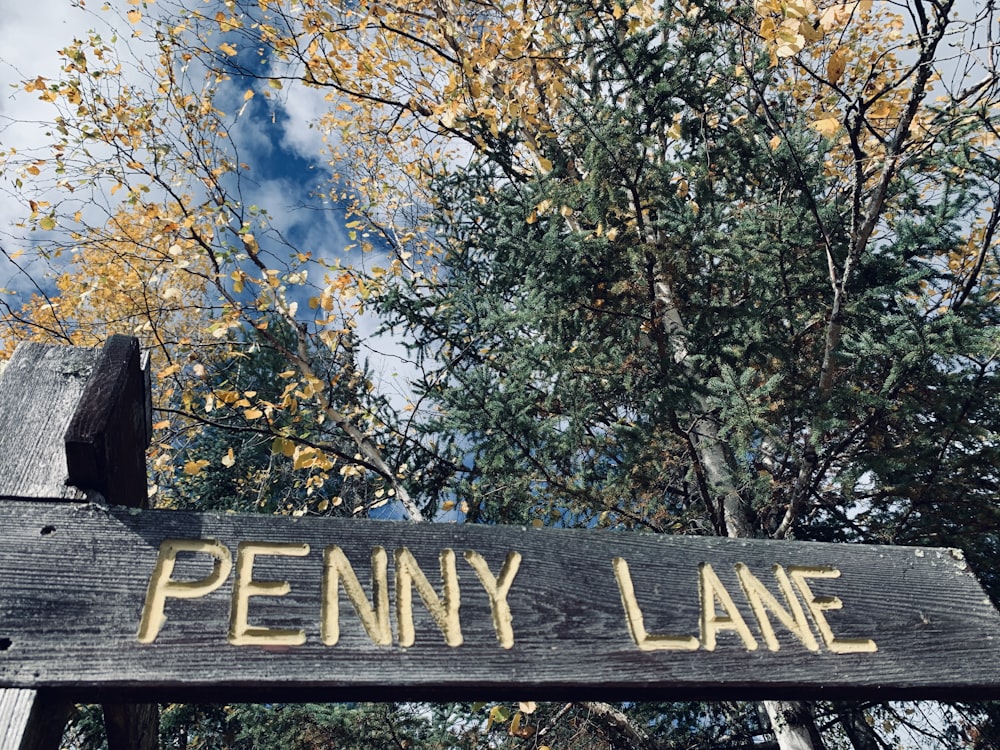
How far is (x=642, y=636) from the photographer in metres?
1.37

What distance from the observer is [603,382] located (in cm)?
476

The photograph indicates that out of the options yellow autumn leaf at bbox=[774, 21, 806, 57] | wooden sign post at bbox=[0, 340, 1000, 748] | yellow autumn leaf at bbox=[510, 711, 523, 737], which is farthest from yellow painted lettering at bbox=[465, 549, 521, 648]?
yellow autumn leaf at bbox=[510, 711, 523, 737]

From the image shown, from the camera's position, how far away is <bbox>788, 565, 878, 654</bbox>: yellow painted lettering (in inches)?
57.6

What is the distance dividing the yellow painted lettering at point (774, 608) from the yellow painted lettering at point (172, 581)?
1143 millimetres

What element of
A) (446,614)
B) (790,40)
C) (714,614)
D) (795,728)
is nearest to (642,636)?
(714,614)

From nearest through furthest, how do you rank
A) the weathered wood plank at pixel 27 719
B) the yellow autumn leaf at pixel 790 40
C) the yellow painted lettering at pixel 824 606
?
the weathered wood plank at pixel 27 719, the yellow painted lettering at pixel 824 606, the yellow autumn leaf at pixel 790 40

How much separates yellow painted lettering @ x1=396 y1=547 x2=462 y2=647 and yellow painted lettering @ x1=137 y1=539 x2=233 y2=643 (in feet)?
1.10

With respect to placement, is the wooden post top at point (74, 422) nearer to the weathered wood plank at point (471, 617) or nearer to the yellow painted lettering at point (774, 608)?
the weathered wood plank at point (471, 617)

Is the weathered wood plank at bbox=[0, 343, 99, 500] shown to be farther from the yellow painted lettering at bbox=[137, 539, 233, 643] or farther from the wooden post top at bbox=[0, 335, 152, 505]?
the yellow painted lettering at bbox=[137, 539, 233, 643]

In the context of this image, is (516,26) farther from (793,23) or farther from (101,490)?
(101,490)

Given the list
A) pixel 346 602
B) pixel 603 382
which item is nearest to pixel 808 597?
pixel 346 602

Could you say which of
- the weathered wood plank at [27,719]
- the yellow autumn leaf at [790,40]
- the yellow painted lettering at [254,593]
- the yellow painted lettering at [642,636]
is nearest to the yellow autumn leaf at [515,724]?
the yellow painted lettering at [642,636]

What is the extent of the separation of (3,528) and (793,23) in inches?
137

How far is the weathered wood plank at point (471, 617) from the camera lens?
44.2 inches
